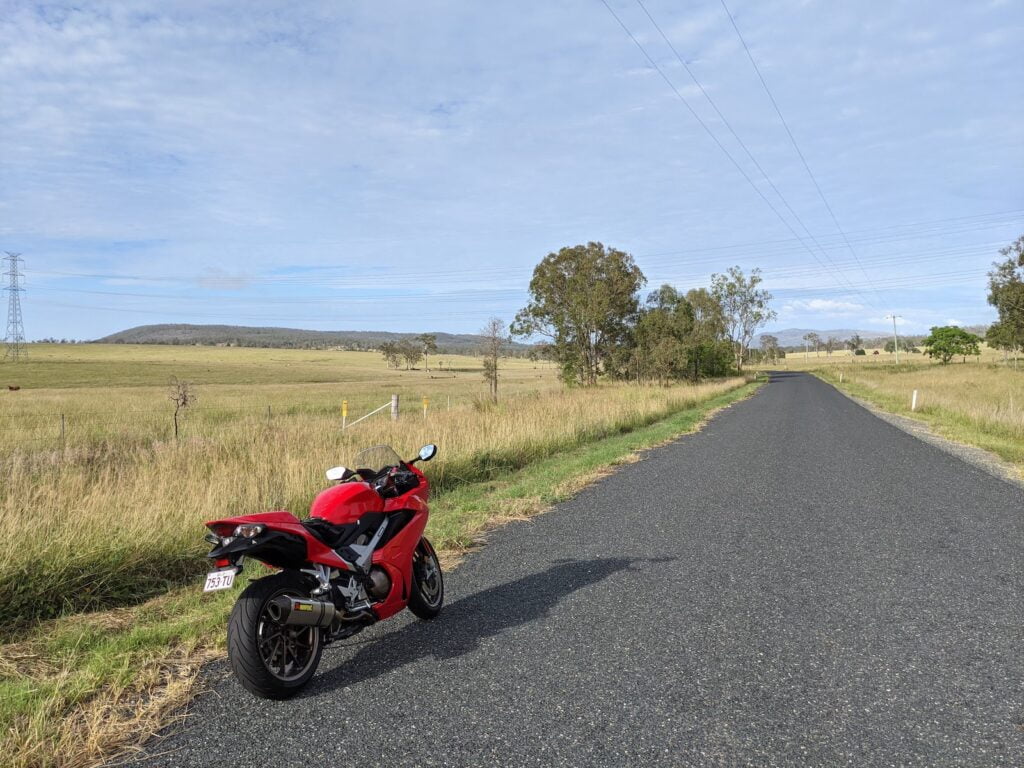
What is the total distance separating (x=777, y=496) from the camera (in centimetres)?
905

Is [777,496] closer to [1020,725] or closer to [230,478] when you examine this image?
[1020,725]

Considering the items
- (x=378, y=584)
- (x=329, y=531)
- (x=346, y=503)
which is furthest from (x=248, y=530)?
(x=378, y=584)

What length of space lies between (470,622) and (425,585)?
42 centimetres

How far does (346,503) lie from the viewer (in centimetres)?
423

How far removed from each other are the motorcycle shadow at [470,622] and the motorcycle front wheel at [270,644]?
0.17m

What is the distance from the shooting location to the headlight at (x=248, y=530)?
3.40 metres

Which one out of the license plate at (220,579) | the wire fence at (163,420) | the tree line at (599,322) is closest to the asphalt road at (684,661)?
the license plate at (220,579)

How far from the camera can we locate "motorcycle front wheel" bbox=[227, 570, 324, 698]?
3.32 metres

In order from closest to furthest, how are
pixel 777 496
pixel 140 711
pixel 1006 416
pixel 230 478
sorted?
pixel 140 711 < pixel 230 478 < pixel 777 496 < pixel 1006 416

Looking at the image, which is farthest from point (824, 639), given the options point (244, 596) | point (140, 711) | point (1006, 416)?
point (1006, 416)

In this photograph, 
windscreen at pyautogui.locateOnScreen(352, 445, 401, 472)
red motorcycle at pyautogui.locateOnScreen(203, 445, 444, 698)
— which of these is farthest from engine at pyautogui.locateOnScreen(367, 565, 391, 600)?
windscreen at pyautogui.locateOnScreen(352, 445, 401, 472)

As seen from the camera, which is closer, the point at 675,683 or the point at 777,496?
the point at 675,683

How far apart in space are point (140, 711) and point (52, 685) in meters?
0.69

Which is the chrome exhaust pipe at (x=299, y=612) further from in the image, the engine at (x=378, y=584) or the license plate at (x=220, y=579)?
the engine at (x=378, y=584)
